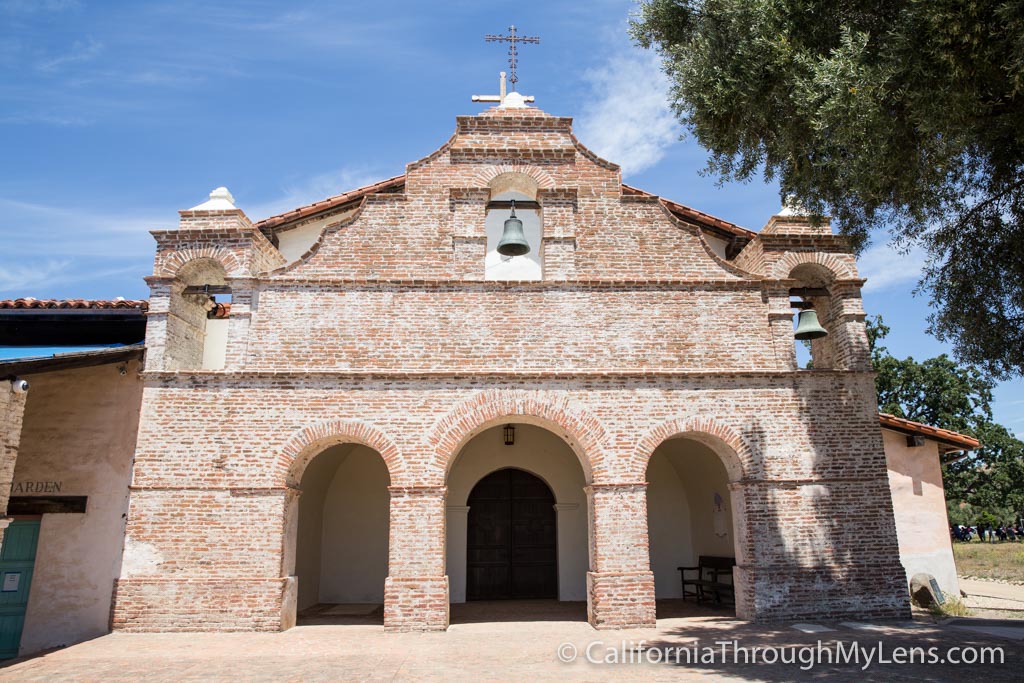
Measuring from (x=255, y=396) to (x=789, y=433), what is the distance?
846cm

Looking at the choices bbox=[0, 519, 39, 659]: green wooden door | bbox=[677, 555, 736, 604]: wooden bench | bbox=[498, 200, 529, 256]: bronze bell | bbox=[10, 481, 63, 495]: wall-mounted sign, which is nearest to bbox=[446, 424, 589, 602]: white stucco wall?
bbox=[677, 555, 736, 604]: wooden bench

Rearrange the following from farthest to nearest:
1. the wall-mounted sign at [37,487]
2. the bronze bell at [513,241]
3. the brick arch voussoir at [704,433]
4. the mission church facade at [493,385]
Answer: the wall-mounted sign at [37,487] < the bronze bell at [513,241] < the brick arch voussoir at [704,433] < the mission church facade at [493,385]

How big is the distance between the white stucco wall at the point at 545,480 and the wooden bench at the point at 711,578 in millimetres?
2144

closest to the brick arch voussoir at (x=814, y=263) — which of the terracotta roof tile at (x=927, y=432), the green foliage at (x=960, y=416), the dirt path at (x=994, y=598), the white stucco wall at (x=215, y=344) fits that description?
the terracotta roof tile at (x=927, y=432)

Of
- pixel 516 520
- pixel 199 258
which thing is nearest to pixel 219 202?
pixel 199 258

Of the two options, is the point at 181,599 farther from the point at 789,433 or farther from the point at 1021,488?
the point at 1021,488

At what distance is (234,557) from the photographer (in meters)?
10.1

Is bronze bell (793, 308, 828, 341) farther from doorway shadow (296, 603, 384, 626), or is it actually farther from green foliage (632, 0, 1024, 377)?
doorway shadow (296, 603, 384, 626)

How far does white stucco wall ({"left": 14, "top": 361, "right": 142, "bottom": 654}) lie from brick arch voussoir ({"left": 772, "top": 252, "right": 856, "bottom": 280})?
1129 centimetres

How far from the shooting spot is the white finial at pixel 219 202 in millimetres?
11781

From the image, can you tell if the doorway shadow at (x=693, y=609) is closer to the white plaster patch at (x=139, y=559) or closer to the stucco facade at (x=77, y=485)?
the white plaster patch at (x=139, y=559)

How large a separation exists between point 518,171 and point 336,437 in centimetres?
551

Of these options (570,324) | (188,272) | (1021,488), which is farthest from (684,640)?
(1021,488)

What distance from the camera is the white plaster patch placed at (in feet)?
32.8
